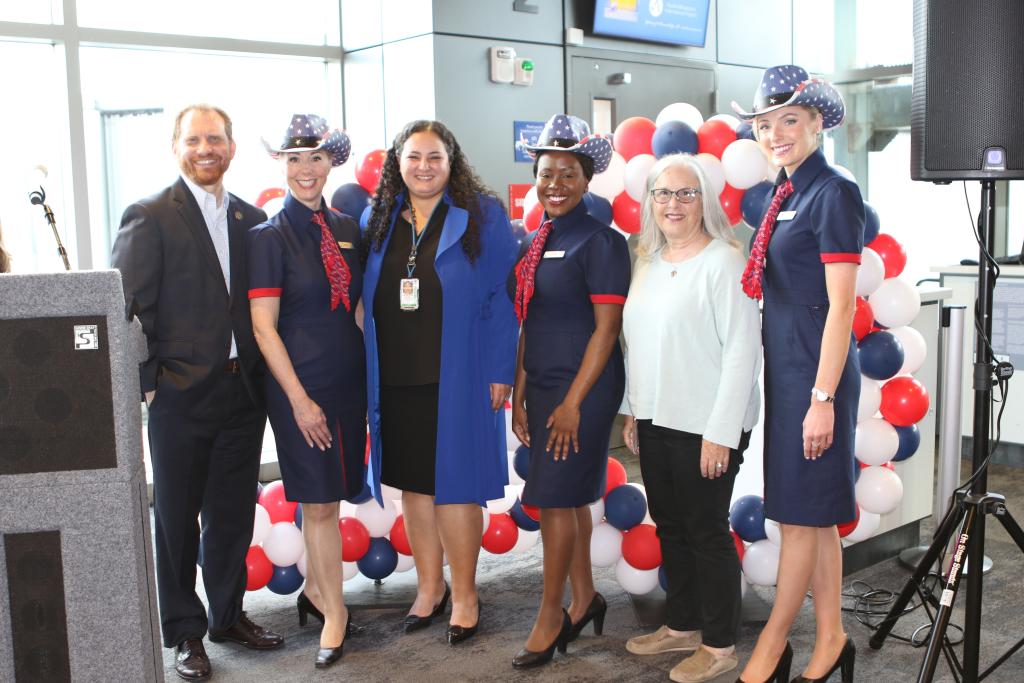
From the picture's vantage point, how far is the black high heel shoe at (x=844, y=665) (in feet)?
9.11

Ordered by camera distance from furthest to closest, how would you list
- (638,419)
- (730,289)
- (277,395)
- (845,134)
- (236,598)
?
(845,134) → (236,598) → (277,395) → (638,419) → (730,289)

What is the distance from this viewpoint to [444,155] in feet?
10.3

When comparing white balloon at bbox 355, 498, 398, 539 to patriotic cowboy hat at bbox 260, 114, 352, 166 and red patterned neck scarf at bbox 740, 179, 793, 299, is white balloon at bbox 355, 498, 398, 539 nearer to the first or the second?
patriotic cowboy hat at bbox 260, 114, 352, 166

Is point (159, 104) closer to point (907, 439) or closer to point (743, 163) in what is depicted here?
point (743, 163)

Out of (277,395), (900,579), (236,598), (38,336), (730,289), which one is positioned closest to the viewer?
(38,336)

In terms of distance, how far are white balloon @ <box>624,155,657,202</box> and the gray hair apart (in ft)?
1.54

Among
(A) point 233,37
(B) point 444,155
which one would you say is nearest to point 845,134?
(A) point 233,37

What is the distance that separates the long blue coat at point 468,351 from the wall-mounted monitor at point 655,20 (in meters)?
3.01

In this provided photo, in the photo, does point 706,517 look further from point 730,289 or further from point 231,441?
point 231,441

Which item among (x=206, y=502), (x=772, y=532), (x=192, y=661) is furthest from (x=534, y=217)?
(x=192, y=661)

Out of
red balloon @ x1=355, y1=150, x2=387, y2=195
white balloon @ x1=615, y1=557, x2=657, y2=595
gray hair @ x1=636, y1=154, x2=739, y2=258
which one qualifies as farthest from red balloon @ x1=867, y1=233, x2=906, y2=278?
red balloon @ x1=355, y1=150, x2=387, y2=195

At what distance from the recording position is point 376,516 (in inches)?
142

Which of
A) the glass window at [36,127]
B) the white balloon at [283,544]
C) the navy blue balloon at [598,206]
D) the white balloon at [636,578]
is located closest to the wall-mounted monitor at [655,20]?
→ the navy blue balloon at [598,206]

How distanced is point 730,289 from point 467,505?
1.12m
